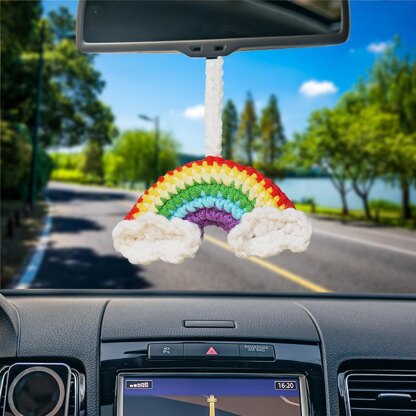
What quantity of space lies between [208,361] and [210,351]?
4 centimetres

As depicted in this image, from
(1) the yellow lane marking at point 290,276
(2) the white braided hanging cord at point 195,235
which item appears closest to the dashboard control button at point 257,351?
(2) the white braided hanging cord at point 195,235

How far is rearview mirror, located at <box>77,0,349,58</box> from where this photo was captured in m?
1.90

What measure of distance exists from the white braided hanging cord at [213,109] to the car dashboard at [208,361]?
0.71 meters

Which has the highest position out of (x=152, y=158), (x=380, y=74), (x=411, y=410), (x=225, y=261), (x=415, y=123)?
(x=380, y=74)

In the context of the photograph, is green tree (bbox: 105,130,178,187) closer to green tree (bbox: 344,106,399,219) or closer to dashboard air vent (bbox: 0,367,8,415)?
dashboard air vent (bbox: 0,367,8,415)

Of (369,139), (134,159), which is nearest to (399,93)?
(369,139)

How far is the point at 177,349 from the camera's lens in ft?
7.48

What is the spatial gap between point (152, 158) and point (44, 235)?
876cm

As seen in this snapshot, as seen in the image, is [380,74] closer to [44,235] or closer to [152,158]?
[44,235]

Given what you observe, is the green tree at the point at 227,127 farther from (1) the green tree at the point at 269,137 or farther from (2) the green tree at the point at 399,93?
(2) the green tree at the point at 399,93

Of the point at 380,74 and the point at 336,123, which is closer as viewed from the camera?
the point at 380,74

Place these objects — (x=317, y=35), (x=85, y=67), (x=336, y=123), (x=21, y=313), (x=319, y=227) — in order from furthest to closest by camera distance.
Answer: (x=336, y=123) → (x=319, y=227) → (x=85, y=67) → (x=21, y=313) → (x=317, y=35)

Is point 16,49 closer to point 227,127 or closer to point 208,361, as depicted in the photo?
point 227,127

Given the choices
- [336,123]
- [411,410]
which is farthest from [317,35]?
[336,123]
